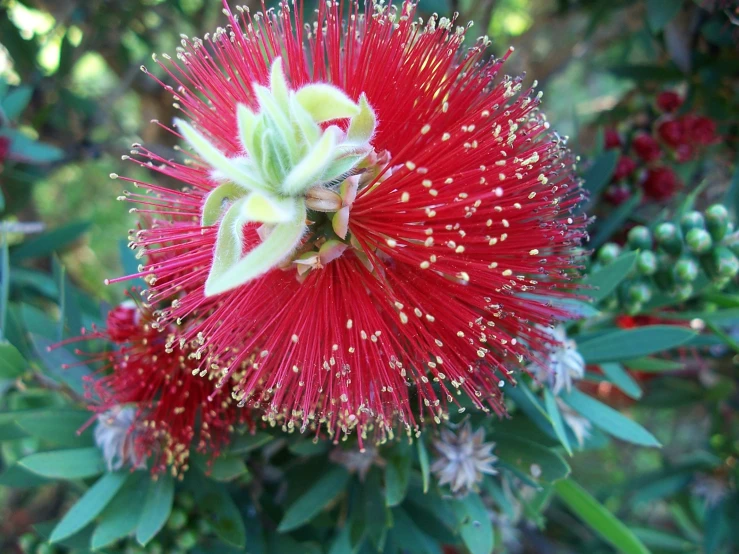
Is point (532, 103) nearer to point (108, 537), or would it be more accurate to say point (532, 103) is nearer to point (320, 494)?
point (320, 494)

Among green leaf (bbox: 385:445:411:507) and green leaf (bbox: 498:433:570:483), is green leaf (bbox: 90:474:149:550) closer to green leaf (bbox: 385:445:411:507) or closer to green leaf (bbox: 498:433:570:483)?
green leaf (bbox: 385:445:411:507)

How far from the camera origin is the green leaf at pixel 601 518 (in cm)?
131

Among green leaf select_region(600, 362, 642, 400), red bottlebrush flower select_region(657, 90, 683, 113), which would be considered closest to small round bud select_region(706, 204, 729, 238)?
green leaf select_region(600, 362, 642, 400)

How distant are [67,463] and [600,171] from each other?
1.47 metres

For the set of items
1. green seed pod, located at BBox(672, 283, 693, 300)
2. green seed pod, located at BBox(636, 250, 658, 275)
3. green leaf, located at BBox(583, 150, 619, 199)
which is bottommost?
green seed pod, located at BBox(672, 283, 693, 300)

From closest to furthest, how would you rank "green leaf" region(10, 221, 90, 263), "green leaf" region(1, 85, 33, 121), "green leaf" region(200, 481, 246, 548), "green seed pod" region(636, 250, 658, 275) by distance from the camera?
"green leaf" region(200, 481, 246, 548)
"green seed pod" region(636, 250, 658, 275)
"green leaf" region(1, 85, 33, 121)
"green leaf" region(10, 221, 90, 263)

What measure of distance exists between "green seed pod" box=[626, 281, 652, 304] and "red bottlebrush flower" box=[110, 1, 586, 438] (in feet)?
1.08

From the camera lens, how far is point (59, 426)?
1.31 metres

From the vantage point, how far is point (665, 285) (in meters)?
1.38

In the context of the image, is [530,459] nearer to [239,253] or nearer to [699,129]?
[239,253]

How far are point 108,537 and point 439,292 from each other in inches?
32.9

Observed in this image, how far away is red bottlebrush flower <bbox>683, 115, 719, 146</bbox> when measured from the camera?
6.01ft

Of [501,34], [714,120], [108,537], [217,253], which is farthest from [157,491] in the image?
[501,34]

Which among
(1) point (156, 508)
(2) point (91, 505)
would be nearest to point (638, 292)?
(1) point (156, 508)
